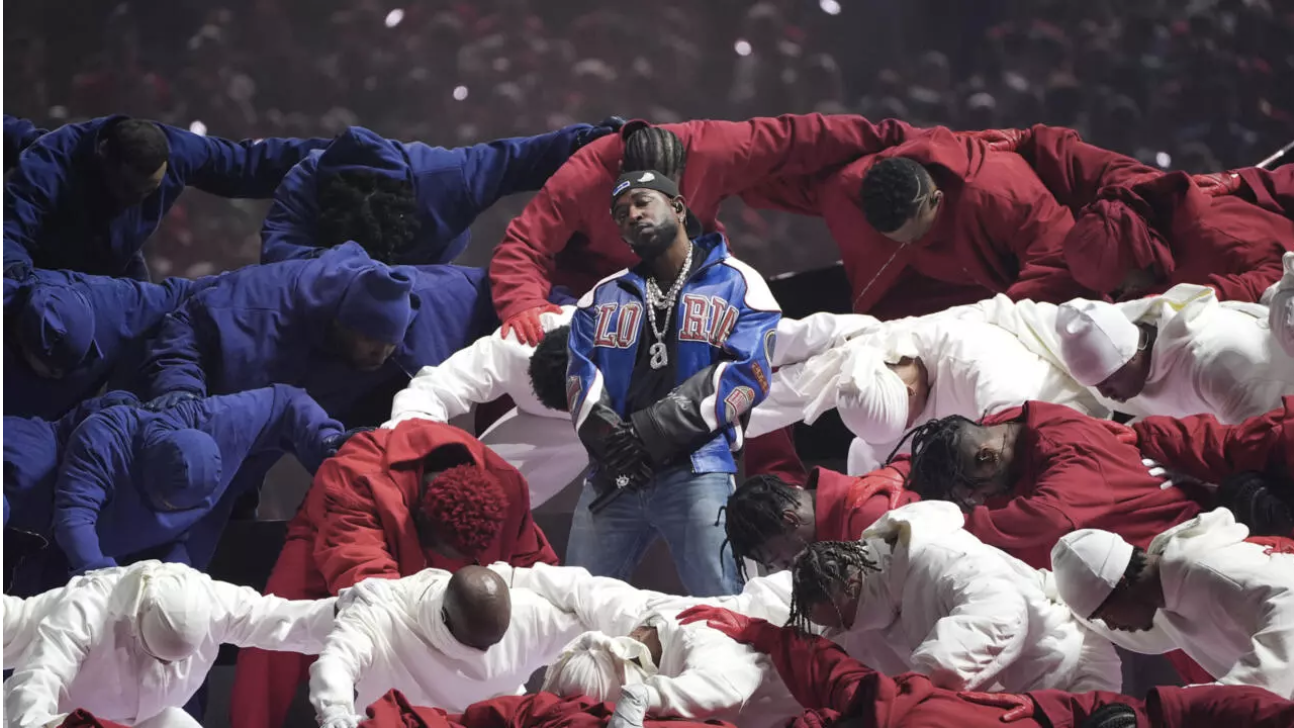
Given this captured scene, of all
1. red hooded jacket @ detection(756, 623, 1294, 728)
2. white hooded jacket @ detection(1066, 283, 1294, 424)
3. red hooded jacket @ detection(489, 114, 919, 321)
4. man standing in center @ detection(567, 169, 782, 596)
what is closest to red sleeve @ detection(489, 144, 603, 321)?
red hooded jacket @ detection(489, 114, 919, 321)

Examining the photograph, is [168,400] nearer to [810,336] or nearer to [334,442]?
[334,442]

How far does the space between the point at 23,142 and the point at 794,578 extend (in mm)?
2985

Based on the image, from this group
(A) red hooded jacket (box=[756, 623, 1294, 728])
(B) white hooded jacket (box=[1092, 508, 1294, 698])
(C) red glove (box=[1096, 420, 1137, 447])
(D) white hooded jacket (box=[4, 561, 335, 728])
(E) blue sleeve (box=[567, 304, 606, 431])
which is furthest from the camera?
(E) blue sleeve (box=[567, 304, 606, 431])

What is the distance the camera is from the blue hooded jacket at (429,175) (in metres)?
5.06

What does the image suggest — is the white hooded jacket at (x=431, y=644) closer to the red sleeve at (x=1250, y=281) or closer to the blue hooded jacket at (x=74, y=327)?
the blue hooded jacket at (x=74, y=327)

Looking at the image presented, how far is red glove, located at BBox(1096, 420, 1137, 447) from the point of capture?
3793mm

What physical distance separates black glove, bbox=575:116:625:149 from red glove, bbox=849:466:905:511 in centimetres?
160

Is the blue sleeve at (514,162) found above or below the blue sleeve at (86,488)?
above

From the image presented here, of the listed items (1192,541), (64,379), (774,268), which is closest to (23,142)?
(64,379)

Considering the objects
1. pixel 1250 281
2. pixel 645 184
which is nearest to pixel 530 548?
pixel 645 184

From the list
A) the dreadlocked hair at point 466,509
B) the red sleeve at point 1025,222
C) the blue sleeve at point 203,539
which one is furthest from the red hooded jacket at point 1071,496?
the blue sleeve at point 203,539

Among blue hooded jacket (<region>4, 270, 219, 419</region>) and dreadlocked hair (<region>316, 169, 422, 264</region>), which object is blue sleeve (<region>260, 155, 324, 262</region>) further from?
blue hooded jacket (<region>4, 270, 219, 419</region>)

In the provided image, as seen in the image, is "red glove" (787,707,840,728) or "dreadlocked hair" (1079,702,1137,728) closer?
"dreadlocked hair" (1079,702,1137,728)

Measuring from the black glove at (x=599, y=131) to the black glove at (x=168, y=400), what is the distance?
4.32 ft
